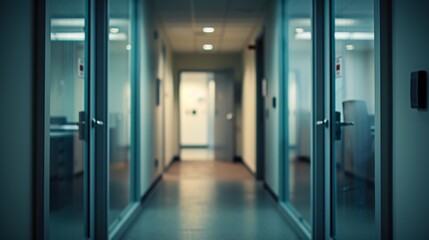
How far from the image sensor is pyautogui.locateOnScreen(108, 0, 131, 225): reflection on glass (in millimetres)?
4184

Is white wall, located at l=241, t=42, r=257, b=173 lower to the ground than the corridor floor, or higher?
higher

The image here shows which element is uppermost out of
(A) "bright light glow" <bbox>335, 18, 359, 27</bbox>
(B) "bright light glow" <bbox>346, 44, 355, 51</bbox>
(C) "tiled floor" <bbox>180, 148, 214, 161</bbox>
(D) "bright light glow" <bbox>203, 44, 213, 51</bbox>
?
(D) "bright light glow" <bbox>203, 44, 213, 51</bbox>

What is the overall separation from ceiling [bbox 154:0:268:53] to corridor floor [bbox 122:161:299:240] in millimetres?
2617

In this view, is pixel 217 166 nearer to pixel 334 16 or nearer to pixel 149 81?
pixel 149 81

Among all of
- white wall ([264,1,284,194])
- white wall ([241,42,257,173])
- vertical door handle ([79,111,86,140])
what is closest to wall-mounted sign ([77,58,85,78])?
vertical door handle ([79,111,86,140])

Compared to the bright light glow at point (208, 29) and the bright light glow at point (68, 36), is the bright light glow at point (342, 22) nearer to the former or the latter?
the bright light glow at point (68, 36)

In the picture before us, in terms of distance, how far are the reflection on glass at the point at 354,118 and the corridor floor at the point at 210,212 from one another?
1091mm

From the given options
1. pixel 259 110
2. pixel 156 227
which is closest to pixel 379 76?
pixel 156 227

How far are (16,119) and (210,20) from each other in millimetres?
5789

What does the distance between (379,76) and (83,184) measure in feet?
7.05

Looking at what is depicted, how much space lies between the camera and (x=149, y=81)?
257 inches

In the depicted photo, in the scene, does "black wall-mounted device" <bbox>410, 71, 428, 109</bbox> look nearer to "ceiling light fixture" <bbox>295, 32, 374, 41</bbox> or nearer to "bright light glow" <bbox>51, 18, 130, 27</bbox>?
"ceiling light fixture" <bbox>295, 32, 374, 41</bbox>

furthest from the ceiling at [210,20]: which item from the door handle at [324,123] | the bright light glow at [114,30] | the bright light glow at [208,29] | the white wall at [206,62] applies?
the door handle at [324,123]

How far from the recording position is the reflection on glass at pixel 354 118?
271 centimetres
